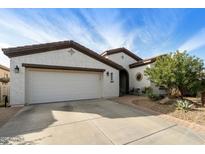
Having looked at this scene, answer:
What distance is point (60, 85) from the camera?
34.1ft

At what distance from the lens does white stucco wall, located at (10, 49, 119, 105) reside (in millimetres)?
8672

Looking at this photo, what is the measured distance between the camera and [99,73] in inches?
489

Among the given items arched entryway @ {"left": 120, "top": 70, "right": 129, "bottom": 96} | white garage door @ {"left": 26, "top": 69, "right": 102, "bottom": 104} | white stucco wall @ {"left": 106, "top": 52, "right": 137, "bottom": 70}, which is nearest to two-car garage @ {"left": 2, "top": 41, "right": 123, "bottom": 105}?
white garage door @ {"left": 26, "top": 69, "right": 102, "bottom": 104}

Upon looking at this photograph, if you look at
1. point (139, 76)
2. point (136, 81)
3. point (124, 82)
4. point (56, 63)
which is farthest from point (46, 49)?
point (124, 82)

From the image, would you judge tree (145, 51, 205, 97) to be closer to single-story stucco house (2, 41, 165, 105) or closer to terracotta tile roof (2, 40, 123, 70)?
single-story stucco house (2, 41, 165, 105)

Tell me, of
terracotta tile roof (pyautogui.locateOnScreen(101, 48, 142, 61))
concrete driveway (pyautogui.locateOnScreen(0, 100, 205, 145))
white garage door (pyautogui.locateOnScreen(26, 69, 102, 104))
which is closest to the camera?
concrete driveway (pyautogui.locateOnScreen(0, 100, 205, 145))

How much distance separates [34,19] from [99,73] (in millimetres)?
6506

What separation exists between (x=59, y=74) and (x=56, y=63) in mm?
852

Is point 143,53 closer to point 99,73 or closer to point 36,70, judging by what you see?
point 99,73

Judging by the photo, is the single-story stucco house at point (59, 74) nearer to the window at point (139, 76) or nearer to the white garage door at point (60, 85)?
the white garage door at point (60, 85)

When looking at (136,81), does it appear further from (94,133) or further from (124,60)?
(94,133)
